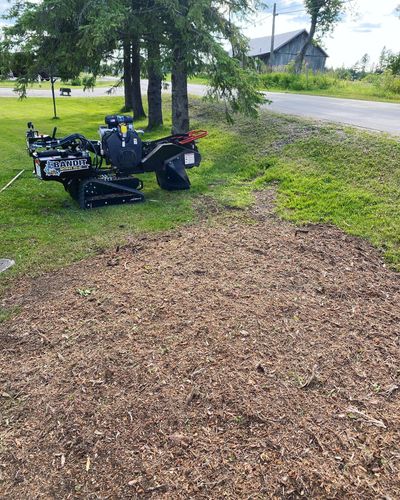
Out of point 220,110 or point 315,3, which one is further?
point 315,3

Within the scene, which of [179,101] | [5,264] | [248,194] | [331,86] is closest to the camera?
[5,264]

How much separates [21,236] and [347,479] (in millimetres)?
4605

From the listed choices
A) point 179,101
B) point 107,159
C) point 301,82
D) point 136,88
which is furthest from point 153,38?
point 301,82

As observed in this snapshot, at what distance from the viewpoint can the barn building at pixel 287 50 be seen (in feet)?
155

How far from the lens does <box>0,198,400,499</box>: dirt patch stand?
2281 mm

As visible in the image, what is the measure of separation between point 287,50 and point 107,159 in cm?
4736

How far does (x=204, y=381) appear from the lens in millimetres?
2865

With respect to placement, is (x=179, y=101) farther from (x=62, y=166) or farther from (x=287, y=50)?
(x=287, y=50)

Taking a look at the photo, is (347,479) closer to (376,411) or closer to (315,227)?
(376,411)

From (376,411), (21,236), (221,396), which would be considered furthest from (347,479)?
(21,236)

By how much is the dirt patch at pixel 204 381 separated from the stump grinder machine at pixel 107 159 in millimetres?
2139

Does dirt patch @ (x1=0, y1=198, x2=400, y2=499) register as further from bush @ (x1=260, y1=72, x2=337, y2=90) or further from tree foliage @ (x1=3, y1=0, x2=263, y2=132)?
bush @ (x1=260, y1=72, x2=337, y2=90)

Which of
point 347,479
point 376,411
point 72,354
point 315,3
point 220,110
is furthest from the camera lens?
point 315,3

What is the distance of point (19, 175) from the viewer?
339 inches
